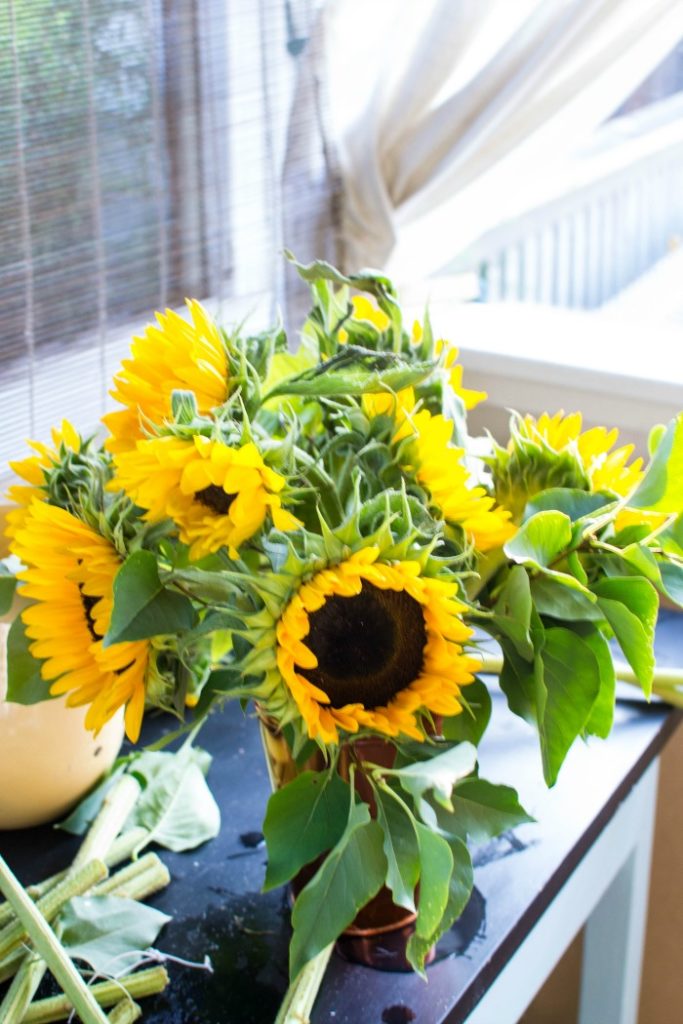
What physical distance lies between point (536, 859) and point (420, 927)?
282 millimetres

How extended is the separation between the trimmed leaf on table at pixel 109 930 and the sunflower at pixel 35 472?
25 cm

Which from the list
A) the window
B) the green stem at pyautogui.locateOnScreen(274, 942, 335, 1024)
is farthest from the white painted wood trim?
the window

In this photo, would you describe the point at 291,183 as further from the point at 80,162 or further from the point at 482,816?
the point at 482,816

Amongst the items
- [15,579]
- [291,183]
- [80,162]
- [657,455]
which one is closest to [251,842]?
[15,579]

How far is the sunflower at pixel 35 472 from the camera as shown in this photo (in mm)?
610

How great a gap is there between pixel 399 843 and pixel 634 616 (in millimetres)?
159

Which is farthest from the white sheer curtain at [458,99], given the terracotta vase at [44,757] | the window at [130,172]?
the terracotta vase at [44,757]

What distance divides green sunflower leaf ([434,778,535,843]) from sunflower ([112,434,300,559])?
17 centimetres

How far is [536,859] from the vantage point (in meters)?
0.79

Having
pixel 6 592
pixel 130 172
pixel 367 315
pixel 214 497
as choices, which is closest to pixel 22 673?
pixel 6 592

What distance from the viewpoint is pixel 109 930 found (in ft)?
2.34

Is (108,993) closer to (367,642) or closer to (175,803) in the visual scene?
(175,803)

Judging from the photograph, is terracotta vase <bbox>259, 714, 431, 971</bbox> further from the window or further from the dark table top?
the window

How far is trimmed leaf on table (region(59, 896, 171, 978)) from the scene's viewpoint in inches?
27.4
